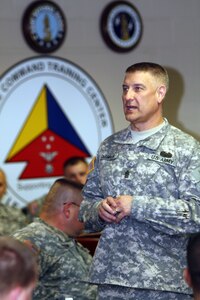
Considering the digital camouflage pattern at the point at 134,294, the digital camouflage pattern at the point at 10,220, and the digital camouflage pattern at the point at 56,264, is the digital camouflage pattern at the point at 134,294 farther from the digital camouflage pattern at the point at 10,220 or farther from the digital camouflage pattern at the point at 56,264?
the digital camouflage pattern at the point at 10,220

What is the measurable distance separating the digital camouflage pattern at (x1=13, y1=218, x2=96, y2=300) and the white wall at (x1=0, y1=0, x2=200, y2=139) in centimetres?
242

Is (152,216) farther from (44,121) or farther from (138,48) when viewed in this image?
(138,48)

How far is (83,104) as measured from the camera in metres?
6.76

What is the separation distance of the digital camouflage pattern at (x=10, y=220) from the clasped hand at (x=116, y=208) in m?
2.26

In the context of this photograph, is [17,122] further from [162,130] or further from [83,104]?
[162,130]

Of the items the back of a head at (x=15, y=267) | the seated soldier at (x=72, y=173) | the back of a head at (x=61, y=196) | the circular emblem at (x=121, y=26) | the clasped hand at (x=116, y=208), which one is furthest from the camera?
the circular emblem at (x=121, y=26)

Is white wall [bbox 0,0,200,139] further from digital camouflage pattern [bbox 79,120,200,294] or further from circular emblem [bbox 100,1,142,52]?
digital camouflage pattern [bbox 79,120,200,294]

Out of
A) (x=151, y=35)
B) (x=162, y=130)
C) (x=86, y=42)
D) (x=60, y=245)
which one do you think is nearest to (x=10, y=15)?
(x=86, y=42)

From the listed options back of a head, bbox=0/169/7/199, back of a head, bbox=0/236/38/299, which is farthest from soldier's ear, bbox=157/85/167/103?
back of a head, bbox=0/169/7/199

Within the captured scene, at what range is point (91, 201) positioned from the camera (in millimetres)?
3623

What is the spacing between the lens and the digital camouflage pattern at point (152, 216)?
11.1 feet

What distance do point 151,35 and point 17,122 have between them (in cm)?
145

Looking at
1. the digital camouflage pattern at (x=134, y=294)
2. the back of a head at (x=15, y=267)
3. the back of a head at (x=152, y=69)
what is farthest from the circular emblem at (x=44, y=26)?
the back of a head at (x=15, y=267)

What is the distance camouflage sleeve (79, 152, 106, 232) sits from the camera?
3.54m
